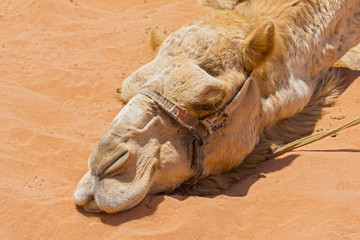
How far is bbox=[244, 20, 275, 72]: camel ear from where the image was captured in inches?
136

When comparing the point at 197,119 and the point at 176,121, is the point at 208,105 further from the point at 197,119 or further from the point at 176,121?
the point at 176,121

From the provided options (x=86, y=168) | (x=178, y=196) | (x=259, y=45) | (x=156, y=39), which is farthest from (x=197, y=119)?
(x=86, y=168)

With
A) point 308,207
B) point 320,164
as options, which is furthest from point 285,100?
point 308,207

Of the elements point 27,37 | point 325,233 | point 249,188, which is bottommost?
point 27,37

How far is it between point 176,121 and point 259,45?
2.96 feet

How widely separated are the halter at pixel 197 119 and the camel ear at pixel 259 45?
165 millimetres

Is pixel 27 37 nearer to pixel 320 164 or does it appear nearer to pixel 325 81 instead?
pixel 325 81

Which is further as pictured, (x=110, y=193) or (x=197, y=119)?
(x=197, y=119)

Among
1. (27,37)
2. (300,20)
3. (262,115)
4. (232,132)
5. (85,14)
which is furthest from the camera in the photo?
(85,14)

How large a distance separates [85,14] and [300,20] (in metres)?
6.93

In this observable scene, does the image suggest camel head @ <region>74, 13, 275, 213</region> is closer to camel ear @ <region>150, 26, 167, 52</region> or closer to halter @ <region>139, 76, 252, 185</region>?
halter @ <region>139, 76, 252, 185</region>

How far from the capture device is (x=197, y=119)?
3.34 metres

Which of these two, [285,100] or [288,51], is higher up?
[288,51]

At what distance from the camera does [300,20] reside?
168 inches
